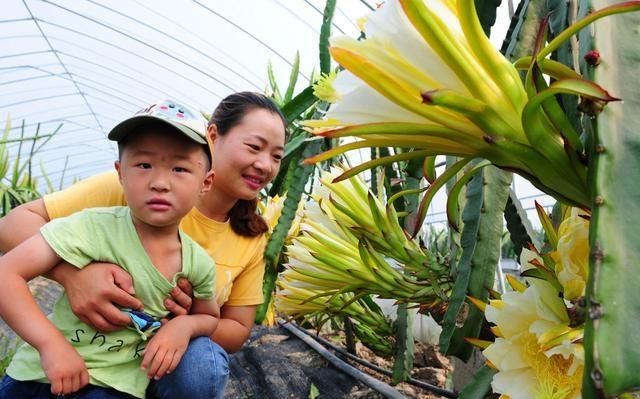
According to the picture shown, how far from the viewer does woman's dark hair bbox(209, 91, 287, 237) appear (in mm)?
1172

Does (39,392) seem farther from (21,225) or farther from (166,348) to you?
(21,225)

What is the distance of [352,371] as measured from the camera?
1.47 m

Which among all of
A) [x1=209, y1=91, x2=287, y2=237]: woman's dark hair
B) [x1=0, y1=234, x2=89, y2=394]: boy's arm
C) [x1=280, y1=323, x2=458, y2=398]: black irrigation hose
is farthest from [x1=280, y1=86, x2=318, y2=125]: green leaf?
[x1=0, y1=234, x2=89, y2=394]: boy's arm

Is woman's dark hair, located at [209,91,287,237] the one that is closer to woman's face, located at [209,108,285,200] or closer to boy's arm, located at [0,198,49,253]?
woman's face, located at [209,108,285,200]

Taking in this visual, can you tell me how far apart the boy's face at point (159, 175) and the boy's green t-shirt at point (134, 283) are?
0.06m

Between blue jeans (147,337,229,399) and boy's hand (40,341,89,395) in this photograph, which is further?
blue jeans (147,337,229,399)

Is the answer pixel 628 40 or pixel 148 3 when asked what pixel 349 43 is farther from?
pixel 148 3

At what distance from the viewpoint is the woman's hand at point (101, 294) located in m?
0.78

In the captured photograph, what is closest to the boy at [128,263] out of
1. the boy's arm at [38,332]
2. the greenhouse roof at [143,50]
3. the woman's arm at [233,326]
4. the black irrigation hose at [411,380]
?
the boy's arm at [38,332]

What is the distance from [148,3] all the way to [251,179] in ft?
18.7

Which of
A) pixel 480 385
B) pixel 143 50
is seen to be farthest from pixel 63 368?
pixel 143 50

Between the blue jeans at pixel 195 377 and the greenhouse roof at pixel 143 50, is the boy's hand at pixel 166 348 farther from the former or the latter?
the greenhouse roof at pixel 143 50

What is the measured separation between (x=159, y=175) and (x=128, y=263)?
0.16m

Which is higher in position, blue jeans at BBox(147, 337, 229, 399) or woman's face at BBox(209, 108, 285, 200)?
woman's face at BBox(209, 108, 285, 200)
